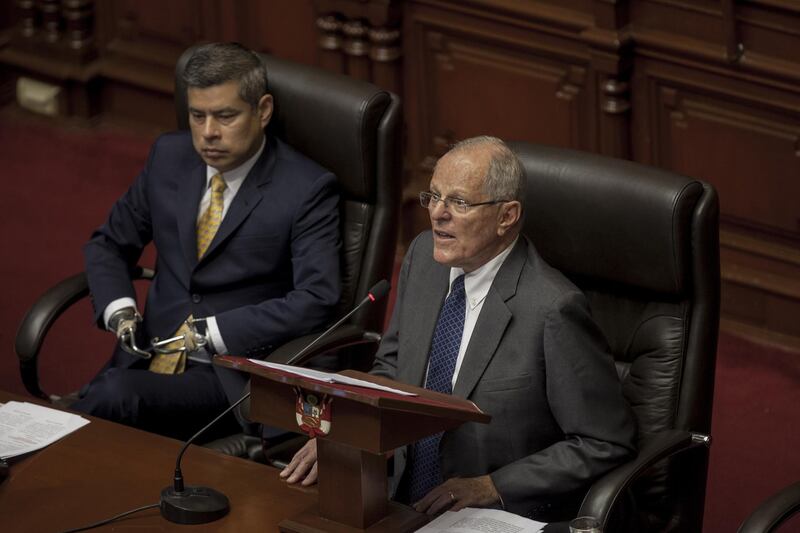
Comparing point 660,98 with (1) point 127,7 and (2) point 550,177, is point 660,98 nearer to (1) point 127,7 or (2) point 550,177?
(2) point 550,177

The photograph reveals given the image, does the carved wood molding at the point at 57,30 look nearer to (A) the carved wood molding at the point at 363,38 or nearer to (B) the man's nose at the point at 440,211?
(A) the carved wood molding at the point at 363,38

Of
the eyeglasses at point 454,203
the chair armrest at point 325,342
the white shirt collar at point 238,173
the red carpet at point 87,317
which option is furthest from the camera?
the red carpet at point 87,317

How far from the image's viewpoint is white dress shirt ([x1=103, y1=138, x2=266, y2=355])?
11.9 ft

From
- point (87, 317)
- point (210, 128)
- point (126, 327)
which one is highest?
point (210, 128)

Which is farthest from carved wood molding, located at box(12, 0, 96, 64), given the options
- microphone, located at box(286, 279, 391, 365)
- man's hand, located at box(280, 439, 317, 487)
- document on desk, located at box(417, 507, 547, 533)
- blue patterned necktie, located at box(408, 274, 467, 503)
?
document on desk, located at box(417, 507, 547, 533)

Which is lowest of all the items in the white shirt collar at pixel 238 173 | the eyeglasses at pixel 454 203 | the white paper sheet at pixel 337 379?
the white shirt collar at pixel 238 173

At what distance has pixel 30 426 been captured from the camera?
3129 mm

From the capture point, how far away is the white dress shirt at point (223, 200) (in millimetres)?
3641

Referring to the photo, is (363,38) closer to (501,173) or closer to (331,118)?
(331,118)

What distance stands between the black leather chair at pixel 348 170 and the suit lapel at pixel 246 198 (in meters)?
0.09

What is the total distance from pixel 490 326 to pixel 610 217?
36 cm

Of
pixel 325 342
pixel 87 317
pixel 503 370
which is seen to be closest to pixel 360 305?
pixel 503 370

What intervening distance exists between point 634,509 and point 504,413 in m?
0.35

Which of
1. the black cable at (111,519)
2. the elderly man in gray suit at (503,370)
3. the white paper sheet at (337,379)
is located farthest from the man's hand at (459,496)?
the black cable at (111,519)
